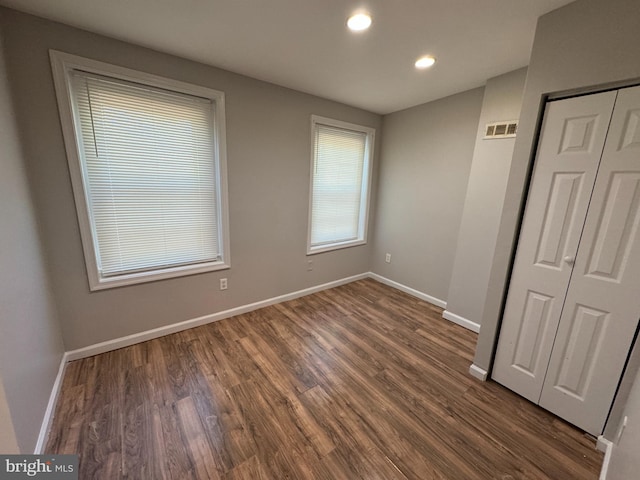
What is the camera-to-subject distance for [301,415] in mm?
1604

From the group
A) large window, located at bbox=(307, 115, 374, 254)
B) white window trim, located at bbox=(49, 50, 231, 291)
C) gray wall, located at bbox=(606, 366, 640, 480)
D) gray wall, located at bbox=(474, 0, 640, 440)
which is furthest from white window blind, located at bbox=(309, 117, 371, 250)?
gray wall, located at bbox=(606, 366, 640, 480)

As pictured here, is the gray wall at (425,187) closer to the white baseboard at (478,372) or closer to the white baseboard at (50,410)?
the white baseboard at (478,372)

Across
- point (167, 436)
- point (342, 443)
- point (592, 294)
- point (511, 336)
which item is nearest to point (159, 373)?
A: point (167, 436)

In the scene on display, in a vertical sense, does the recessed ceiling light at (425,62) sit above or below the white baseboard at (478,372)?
above

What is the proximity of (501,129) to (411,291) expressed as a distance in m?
2.16

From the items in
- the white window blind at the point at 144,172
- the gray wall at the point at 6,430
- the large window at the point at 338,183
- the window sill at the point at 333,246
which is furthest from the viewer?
the window sill at the point at 333,246

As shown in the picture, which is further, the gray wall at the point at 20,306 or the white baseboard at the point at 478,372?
the white baseboard at the point at 478,372

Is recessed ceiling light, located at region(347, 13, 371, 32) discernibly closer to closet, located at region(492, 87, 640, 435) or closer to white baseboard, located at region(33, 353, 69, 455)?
closet, located at region(492, 87, 640, 435)

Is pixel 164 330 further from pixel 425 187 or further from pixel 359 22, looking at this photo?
pixel 425 187

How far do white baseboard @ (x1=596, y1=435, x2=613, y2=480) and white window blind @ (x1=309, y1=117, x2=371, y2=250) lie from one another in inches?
110

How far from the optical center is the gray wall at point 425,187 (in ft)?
9.09

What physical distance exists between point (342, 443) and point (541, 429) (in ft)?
4.30

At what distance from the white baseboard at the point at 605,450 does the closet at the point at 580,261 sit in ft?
0.23

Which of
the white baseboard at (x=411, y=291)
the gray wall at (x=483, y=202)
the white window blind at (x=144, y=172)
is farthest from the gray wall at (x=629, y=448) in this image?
the white window blind at (x=144, y=172)
